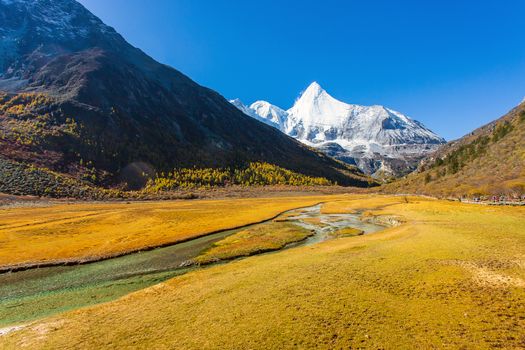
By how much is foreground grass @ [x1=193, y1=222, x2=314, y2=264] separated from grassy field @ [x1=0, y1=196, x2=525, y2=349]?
1195cm

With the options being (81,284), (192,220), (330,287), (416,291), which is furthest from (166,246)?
(416,291)

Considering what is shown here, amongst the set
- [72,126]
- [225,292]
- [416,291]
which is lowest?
[225,292]

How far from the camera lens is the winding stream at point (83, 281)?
2732cm

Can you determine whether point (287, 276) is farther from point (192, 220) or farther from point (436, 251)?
point (192, 220)

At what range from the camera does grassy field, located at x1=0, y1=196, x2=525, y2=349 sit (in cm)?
1546

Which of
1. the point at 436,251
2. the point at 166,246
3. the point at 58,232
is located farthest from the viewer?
the point at 58,232

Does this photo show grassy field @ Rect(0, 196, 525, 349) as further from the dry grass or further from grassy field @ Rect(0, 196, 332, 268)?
grassy field @ Rect(0, 196, 332, 268)

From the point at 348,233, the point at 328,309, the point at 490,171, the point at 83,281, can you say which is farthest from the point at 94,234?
the point at 490,171

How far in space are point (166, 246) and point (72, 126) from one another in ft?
649

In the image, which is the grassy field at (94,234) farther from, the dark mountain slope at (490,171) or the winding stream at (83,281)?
the dark mountain slope at (490,171)

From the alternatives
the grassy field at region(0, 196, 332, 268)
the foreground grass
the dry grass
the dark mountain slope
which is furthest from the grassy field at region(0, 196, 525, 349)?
the dark mountain slope

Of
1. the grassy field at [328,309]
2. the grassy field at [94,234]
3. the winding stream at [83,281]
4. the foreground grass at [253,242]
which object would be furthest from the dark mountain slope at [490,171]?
the winding stream at [83,281]

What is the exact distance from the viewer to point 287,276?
26359mm

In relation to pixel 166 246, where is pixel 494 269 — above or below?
above
